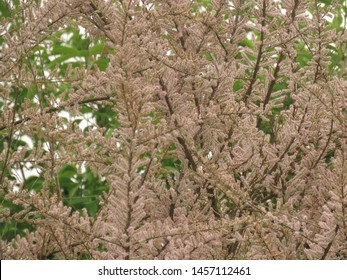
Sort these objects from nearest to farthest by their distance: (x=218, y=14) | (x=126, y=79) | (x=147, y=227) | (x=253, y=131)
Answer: (x=126, y=79)
(x=147, y=227)
(x=253, y=131)
(x=218, y=14)

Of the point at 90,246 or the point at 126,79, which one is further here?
the point at 90,246

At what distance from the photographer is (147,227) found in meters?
2.58

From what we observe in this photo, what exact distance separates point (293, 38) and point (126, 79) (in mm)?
979

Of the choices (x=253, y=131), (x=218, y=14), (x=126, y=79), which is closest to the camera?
(x=126, y=79)

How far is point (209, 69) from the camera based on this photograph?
300 centimetres

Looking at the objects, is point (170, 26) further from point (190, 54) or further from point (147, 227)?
point (147, 227)

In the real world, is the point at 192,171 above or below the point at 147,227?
above

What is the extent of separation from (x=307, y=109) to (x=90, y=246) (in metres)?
1.10

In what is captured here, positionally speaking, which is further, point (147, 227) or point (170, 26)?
point (170, 26)

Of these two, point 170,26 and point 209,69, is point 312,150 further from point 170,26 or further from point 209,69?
point 170,26

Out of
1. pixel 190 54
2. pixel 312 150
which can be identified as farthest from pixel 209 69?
pixel 312 150

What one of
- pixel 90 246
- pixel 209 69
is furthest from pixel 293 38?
pixel 90 246

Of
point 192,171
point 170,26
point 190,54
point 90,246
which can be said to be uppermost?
point 170,26

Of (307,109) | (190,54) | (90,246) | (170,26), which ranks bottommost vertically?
(90,246)
